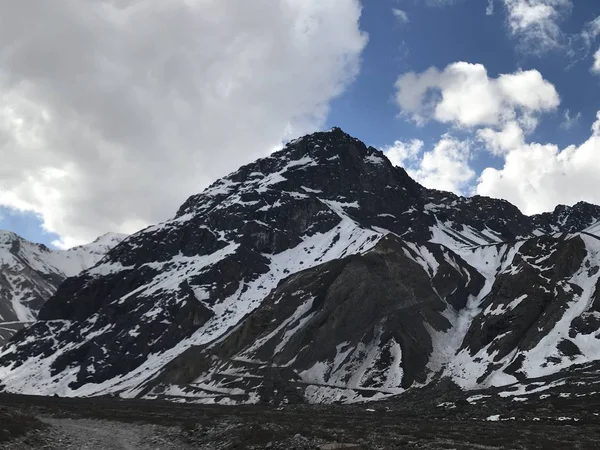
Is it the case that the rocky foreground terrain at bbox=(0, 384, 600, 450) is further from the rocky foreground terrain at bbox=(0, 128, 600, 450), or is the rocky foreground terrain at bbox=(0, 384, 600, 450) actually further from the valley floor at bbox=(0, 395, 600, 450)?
the rocky foreground terrain at bbox=(0, 128, 600, 450)

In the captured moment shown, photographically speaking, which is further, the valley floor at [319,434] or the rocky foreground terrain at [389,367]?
the rocky foreground terrain at [389,367]

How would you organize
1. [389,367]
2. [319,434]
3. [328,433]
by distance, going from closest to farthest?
[319,434] < [328,433] < [389,367]

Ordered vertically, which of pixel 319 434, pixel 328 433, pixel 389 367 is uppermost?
pixel 389 367

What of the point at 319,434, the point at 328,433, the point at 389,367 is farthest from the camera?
the point at 389,367

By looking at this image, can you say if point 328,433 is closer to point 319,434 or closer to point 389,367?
point 319,434

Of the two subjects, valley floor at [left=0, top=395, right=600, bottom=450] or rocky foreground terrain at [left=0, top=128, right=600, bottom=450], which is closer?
valley floor at [left=0, top=395, right=600, bottom=450]

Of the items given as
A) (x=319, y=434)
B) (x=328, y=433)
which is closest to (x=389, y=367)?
(x=328, y=433)

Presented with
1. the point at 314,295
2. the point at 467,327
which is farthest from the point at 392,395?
the point at 314,295

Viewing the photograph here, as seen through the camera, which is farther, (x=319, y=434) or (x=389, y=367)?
(x=389, y=367)

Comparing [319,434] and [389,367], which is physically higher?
[389,367]

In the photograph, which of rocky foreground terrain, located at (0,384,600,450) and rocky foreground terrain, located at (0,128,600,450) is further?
rocky foreground terrain, located at (0,128,600,450)

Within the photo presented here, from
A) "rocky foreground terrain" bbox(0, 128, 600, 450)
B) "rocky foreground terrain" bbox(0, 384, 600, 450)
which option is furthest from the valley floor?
"rocky foreground terrain" bbox(0, 128, 600, 450)

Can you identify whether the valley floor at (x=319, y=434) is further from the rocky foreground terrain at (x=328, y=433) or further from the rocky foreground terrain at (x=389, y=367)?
the rocky foreground terrain at (x=389, y=367)

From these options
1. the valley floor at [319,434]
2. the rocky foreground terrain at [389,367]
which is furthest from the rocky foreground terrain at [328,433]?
the rocky foreground terrain at [389,367]
